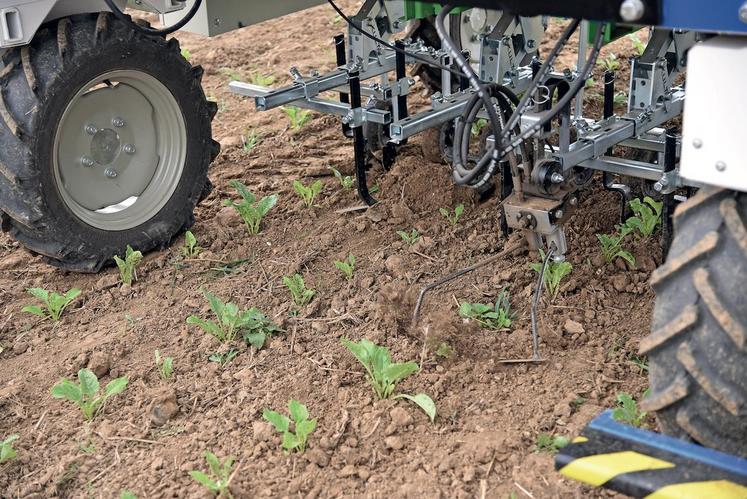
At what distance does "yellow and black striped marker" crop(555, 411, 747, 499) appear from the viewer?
2.08 m

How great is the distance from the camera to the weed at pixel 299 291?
369cm

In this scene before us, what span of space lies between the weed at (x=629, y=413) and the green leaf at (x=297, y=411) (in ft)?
2.85

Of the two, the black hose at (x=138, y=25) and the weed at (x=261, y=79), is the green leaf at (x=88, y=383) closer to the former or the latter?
the black hose at (x=138, y=25)

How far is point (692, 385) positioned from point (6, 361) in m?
2.36

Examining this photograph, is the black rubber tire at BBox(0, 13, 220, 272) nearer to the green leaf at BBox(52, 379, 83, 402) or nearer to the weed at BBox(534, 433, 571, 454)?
the green leaf at BBox(52, 379, 83, 402)

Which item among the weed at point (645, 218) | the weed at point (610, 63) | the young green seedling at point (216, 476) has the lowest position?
the young green seedling at point (216, 476)

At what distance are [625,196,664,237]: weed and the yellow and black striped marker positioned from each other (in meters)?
1.67

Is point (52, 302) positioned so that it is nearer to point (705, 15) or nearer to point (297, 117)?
point (297, 117)

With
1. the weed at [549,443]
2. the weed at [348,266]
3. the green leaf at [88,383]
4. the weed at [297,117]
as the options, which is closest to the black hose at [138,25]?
the weed at [348,266]

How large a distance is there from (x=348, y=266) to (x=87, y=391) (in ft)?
3.69

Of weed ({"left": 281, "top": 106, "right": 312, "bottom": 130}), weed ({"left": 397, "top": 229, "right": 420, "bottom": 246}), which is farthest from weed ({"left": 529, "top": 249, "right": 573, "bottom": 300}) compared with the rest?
weed ({"left": 281, "top": 106, "right": 312, "bottom": 130})

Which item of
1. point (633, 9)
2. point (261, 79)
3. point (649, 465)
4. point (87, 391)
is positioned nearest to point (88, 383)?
point (87, 391)

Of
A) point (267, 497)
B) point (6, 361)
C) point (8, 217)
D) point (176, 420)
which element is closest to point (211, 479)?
point (267, 497)

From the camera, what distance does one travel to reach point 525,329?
344 centimetres
